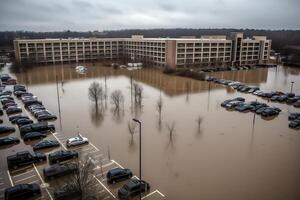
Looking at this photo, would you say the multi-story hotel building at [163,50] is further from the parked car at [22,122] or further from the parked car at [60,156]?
the parked car at [60,156]

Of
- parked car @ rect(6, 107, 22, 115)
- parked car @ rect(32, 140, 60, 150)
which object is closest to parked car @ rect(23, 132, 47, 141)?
parked car @ rect(32, 140, 60, 150)

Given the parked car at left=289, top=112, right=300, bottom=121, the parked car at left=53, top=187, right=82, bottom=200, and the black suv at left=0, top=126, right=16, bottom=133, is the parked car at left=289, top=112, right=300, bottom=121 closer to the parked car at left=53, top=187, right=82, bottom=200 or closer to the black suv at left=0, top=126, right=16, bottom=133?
the parked car at left=53, top=187, right=82, bottom=200

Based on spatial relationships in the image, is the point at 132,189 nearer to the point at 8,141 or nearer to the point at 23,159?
the point at 23,159

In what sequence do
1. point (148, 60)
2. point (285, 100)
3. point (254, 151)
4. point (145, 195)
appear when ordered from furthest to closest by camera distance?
point (148, 60), point (285, 100), point (254, 151), point (145, 195)

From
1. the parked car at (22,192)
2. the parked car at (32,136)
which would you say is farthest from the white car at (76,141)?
the parked car at (22,192)

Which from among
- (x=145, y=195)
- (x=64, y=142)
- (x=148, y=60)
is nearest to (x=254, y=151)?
(x=145, y=195)

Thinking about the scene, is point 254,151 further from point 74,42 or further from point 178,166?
point 74,42
